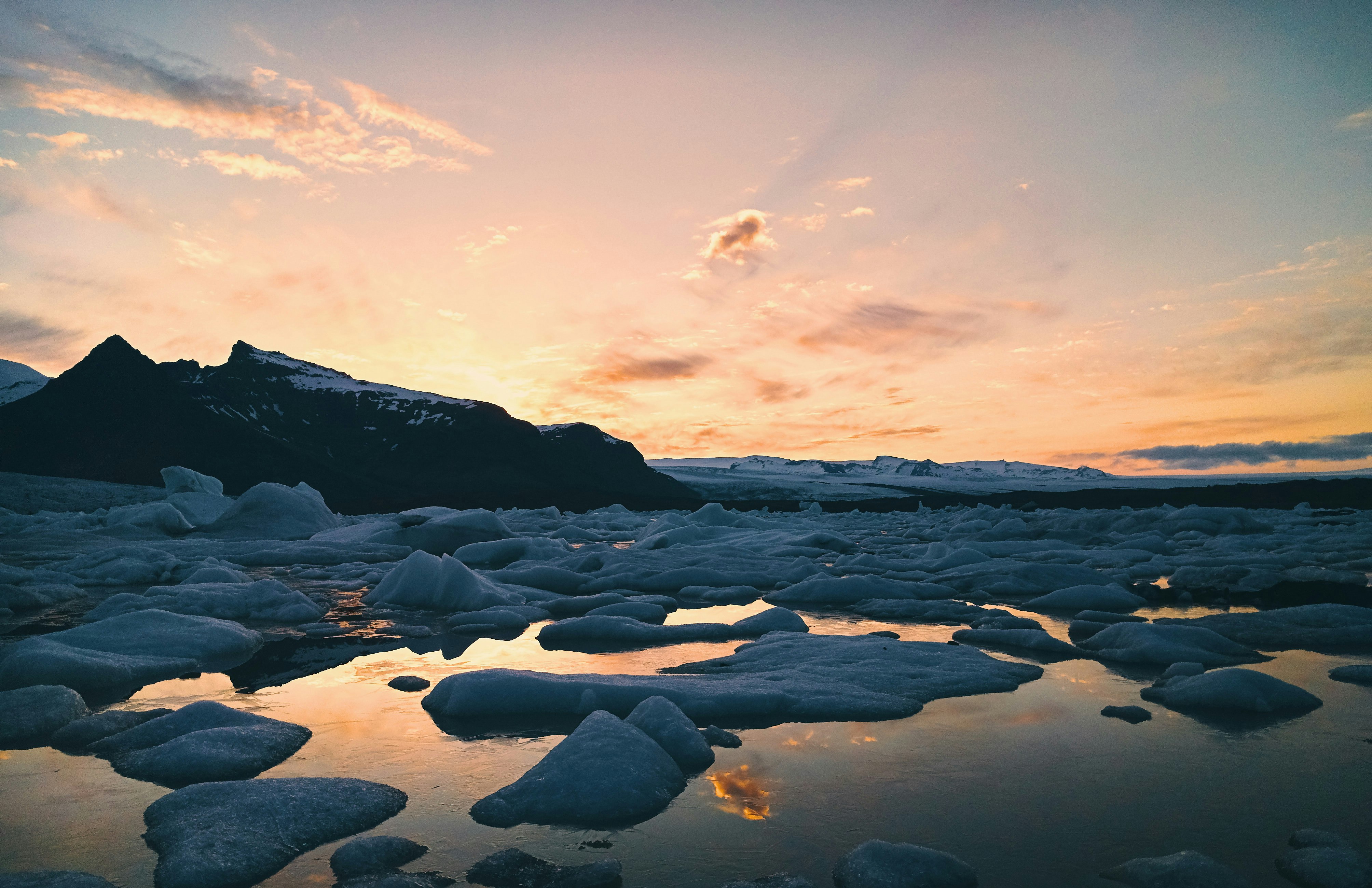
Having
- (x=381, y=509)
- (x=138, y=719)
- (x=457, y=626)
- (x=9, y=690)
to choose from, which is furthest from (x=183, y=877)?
(x=381, y=509)

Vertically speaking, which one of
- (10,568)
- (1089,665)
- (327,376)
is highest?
(327,376)

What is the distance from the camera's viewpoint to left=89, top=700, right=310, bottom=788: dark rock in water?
3277 millimetres

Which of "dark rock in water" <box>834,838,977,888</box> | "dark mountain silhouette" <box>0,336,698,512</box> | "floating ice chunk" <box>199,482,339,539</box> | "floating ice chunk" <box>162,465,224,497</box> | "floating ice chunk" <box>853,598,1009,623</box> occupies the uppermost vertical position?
"dark mountain silhouette" <box>0,336,698,512</box>

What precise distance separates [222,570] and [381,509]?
131 feet

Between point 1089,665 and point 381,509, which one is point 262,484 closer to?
point 1089,665

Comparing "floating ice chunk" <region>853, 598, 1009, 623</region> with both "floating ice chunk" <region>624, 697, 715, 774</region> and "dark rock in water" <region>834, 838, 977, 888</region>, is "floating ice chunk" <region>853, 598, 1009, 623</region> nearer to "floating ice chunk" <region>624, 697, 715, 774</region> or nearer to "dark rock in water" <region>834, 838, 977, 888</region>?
"floating ice chunk" <region>624, 697, 715, 774</region>

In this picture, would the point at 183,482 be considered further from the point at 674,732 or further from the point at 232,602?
the point at 674,732

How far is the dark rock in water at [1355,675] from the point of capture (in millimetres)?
5062

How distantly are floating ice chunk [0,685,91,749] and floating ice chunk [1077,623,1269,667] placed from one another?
715 centimetres

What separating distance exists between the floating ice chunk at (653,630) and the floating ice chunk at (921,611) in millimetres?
1530

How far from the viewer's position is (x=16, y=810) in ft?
9.52

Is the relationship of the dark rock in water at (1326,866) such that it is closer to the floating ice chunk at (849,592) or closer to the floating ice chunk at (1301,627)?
the floating ice chunk at (1301,627)

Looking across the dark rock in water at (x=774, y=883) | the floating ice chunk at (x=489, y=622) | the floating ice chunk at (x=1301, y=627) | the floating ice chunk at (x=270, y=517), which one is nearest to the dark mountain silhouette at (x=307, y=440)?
the floating ice chunk at (x=270, y=517)

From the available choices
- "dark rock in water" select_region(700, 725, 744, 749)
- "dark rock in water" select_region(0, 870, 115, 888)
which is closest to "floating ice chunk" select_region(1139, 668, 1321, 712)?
"dark rock in water" select_region(700, 725, 744, 749)
